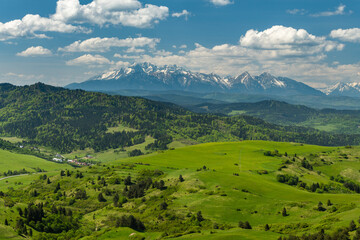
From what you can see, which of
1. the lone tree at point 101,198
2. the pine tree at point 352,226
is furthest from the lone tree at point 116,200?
the pine tree at point 352,226

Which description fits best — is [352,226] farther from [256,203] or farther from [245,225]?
[256,203]

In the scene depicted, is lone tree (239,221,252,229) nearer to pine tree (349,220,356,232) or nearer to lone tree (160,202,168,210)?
pine tree (349,220,356,232)

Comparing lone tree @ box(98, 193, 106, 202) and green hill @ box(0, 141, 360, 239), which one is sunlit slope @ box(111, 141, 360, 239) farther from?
lone tree @ box(98, 193, 106, 202)

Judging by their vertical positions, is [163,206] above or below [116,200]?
above

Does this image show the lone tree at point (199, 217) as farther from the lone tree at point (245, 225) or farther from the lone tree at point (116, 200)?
the lone tree at point (116, 200)

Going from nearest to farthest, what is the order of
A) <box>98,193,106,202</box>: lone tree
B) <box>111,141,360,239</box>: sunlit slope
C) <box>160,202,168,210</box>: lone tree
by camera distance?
<box>111,141,360,239</box>: sunlit slope < <box>160,202,168,210</box>: lone tree < <box>98,193,106,202</box>: lone tree

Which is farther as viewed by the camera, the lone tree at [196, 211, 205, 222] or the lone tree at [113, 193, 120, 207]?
the lone tree at [113, 193, 120, 207]

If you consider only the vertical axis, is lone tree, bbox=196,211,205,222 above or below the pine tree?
below

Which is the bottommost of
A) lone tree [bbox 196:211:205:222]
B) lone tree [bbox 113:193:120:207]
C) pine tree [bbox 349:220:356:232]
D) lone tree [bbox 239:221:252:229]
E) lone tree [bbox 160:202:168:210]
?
lone tree [bbox 113:193:120:207]

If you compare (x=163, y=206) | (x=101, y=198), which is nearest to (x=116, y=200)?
(x=101, y=198)

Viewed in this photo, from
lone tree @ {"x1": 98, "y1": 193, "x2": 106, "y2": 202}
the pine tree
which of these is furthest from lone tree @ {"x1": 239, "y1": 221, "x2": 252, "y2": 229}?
lone tree @ {"x1": 98, "y1": 193, "x2": 106, "y2": 202}

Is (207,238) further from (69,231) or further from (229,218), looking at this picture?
(69,231)

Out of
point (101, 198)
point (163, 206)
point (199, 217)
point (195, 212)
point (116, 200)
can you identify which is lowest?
point (101, 198)

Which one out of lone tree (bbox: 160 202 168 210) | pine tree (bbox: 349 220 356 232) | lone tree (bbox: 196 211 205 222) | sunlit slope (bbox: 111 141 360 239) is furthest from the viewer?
lone tree (bbox: 160 202 168 210)
